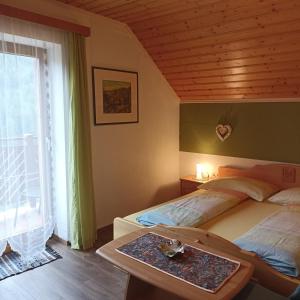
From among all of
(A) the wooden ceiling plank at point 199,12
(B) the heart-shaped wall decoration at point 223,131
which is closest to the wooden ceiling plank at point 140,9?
(A) the wooden ceiling plank at point 199,12

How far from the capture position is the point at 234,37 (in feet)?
9.68

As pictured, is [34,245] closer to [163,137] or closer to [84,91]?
[84,91]

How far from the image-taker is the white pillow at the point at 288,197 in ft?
9.83

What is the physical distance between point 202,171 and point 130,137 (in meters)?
1.09

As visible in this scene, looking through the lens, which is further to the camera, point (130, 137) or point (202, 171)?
point (202, 171)

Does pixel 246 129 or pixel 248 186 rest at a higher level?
pixel 246 129

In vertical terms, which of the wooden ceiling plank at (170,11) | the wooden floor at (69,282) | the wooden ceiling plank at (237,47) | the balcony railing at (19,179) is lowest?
the wooden floor at (69,282)

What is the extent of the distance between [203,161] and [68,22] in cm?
244

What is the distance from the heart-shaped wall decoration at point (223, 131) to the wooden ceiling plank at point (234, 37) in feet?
3.73

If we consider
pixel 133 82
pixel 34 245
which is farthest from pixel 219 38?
pixel 34 245

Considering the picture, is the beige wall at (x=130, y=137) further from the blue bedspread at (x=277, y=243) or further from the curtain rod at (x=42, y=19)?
the blue bedspread at (x=277, y=243)

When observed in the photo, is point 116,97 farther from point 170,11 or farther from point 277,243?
point 277,243

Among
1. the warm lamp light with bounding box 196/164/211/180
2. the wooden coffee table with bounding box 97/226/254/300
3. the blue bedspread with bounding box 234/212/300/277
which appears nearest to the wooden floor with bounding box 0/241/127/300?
the wooden coffee table with bounding box 97/226/254/300

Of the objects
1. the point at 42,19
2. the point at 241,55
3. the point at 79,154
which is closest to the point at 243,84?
the point at 241,55
